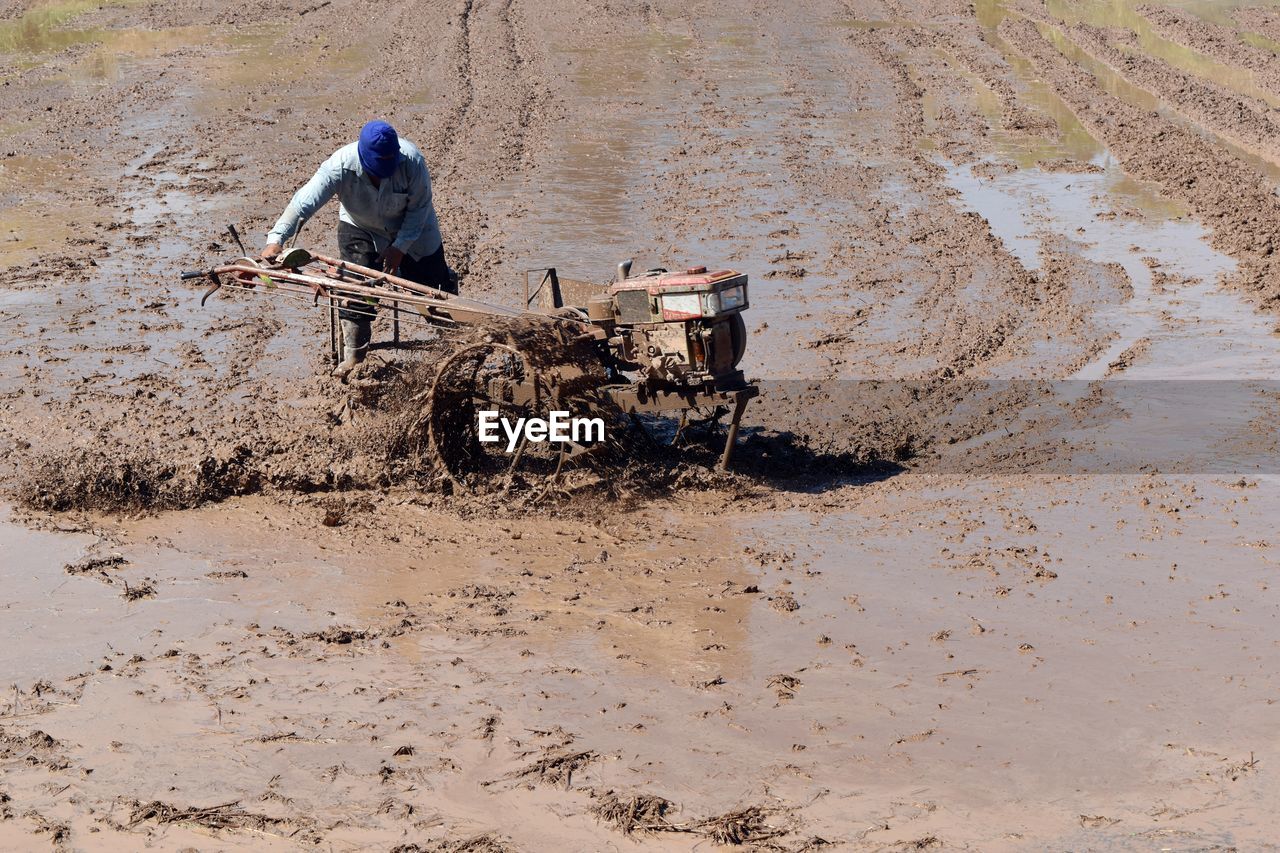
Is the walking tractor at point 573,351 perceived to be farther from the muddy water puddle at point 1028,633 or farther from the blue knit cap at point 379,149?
the muddy water puddle at point 1028,633

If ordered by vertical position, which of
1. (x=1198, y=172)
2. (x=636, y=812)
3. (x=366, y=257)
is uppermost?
(x=1198, y=172)

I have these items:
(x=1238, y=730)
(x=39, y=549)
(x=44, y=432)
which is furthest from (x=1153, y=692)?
(x=44, y=432)

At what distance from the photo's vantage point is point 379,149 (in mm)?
7316

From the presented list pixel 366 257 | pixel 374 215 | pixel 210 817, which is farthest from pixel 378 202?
pixel 210 817

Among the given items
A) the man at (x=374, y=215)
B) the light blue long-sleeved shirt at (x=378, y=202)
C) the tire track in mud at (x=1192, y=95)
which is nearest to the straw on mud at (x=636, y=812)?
the man at (x=374, y=215)

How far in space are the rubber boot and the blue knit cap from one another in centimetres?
Answer: 89

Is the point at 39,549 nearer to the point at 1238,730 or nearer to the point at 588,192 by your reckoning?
the point at 1238,730

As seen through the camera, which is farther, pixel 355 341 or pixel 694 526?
pixel 355 341

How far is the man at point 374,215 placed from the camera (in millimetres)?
7383

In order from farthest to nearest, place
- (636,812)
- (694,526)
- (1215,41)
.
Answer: (1215,41) < (694,526) < (636,812)

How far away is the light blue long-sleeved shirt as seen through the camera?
745cm

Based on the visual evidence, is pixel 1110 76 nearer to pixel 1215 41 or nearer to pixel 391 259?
pixel 1215 41

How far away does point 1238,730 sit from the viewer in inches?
188

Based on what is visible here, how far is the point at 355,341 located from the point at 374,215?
73 cm
